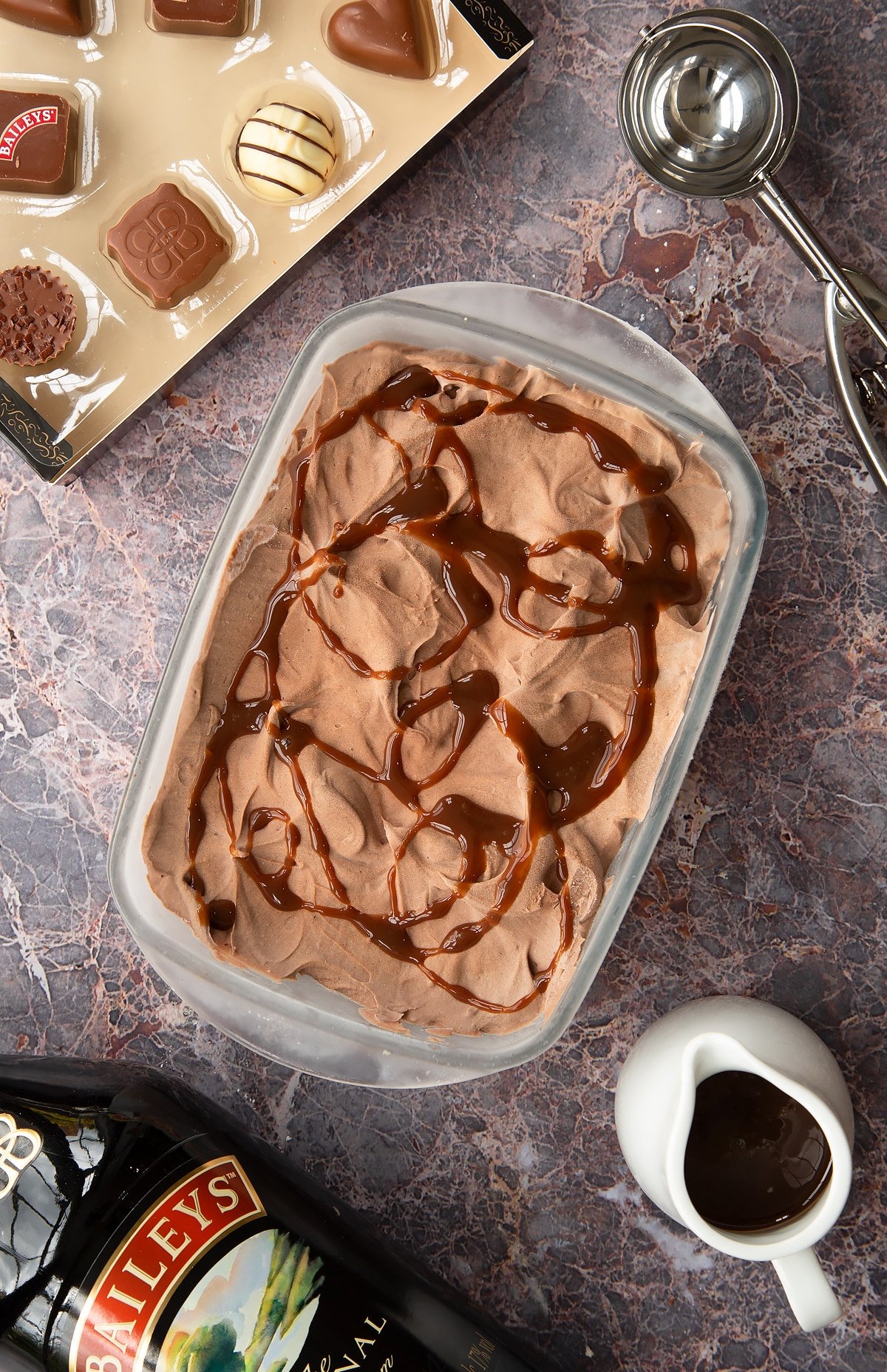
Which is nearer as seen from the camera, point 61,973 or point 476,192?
point 476,192

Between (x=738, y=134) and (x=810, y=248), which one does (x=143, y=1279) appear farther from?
(x=738, y=134)

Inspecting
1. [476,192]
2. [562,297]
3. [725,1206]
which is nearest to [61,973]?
[725,1206]

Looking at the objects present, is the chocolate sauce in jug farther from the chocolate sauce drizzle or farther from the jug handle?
the chocolate sauce drizzle

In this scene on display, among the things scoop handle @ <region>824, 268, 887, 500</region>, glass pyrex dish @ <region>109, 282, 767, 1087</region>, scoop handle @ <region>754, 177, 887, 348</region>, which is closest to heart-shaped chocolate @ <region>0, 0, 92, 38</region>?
glass pyrex dish @ <region>109, 282, 767, 1087</region>

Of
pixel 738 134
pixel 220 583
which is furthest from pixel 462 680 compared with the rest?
pixel 738 134

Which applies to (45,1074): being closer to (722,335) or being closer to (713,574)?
(713,574)
